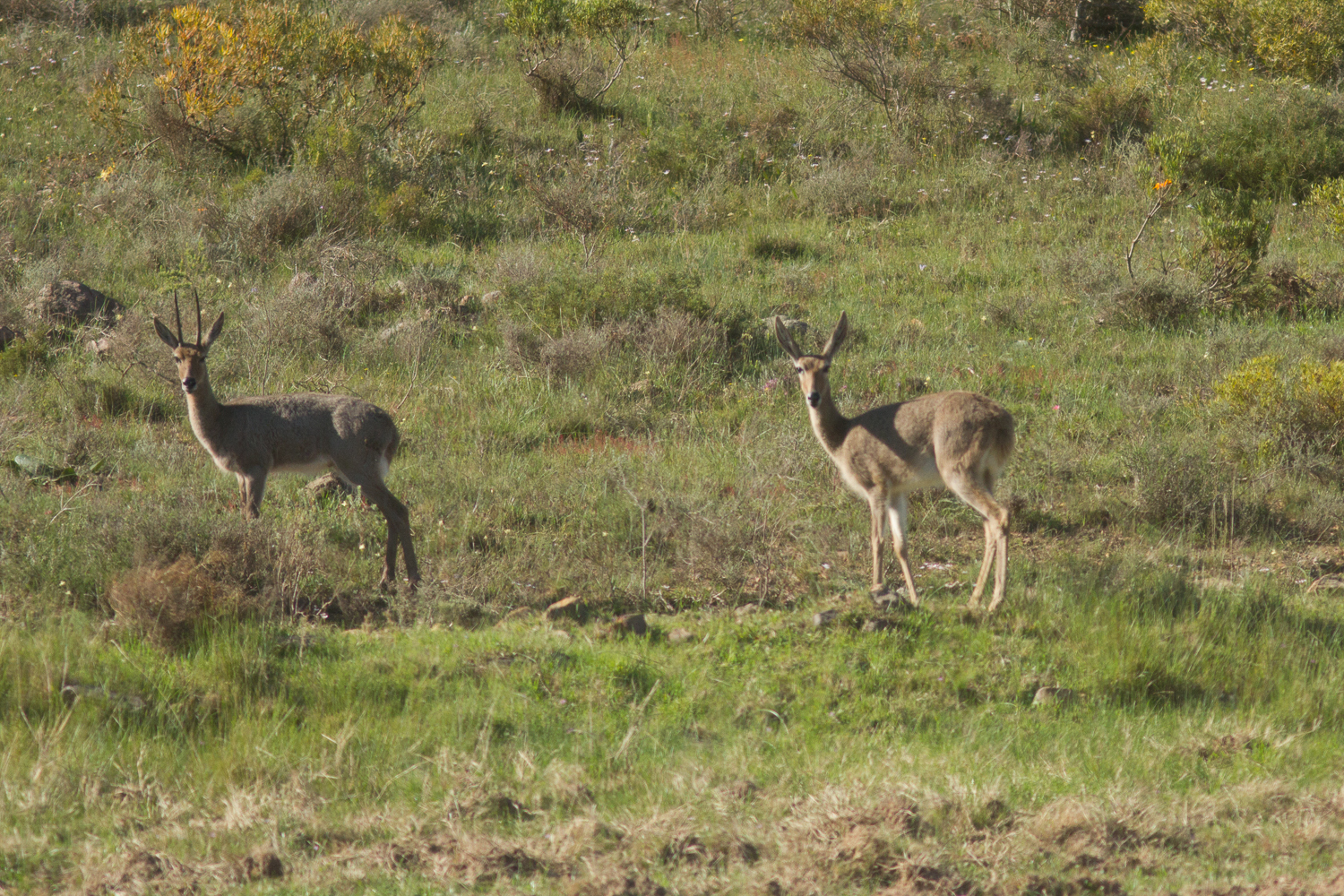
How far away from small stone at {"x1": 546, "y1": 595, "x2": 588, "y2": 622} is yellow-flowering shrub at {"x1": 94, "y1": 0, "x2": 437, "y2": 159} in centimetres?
1130

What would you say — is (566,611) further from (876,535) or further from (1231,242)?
(1231,242)

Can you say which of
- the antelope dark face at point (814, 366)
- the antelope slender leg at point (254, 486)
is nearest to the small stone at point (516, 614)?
the antelope slender leg at point (254, 486)

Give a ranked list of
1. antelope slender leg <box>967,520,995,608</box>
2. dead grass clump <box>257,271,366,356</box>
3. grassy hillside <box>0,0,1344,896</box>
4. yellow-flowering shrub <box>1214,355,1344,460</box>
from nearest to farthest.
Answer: grassy hillside <box>0,0,1344,896</box>
antelope slender leg <box>967,520,995,608</box>
yellow-flowering shrub <box>1214,355,1344,460</box>
dead grass clump <box>257,271,366,356</box>

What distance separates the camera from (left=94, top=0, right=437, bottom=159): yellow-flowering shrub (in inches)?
677

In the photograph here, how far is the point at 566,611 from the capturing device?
25.8 feet

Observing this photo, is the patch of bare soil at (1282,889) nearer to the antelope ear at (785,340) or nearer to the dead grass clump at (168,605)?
the antelope ear at (785,340)

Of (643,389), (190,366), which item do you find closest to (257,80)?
(643,389)

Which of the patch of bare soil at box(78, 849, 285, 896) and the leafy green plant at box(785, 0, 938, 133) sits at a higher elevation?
the leafy green plant at box(785, 0, 938, 133)

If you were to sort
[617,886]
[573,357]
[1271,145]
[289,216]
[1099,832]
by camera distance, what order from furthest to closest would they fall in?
1. [1271,145]
2. [289,216]
3. [573,357]
4. [1099,832]
5. [617,886]

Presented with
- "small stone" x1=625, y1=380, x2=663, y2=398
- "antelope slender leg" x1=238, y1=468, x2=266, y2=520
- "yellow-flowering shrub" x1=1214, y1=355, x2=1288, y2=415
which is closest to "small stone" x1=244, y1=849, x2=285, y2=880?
"antelope slender leg" x1=238, y1=468, x2=266, y2=520

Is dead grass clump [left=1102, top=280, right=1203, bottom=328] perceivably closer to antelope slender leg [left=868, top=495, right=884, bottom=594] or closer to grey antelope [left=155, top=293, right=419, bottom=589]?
antelope slender leg [left=868, top=495, right=884, bottom=594]

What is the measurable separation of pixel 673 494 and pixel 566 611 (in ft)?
6.86

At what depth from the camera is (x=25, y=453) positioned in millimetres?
10086

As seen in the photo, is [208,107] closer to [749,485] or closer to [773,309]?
[773,309]
